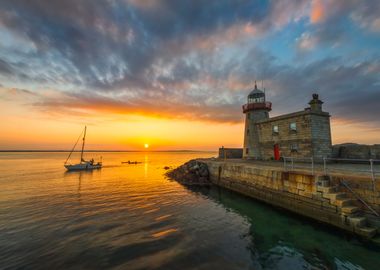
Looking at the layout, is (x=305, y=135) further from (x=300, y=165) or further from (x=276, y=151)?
(x=276, y=151)

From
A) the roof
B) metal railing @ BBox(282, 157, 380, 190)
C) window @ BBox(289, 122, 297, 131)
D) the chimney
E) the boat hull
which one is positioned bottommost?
the boat hull

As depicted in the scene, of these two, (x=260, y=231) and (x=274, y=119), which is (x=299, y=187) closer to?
(x=260, y=231)

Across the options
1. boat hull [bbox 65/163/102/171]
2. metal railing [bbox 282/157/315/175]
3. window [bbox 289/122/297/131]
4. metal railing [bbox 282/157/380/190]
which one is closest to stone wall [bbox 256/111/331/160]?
window [bbox 289/122/297/131]

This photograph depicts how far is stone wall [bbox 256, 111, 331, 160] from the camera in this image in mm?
18969

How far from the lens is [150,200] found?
54.6ft

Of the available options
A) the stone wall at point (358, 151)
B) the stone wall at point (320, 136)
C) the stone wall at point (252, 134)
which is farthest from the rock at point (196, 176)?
the stone wall at point (358, 151)

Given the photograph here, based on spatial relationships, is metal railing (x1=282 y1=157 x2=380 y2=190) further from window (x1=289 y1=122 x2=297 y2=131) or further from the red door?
window (x1=289 y1=122 x2=297 y2=131)

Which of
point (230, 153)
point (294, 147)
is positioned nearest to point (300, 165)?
point (294, 147)

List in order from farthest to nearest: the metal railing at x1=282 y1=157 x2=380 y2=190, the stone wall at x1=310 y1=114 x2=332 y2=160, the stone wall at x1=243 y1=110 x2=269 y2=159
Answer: the stone wall at x1=243 y1=110 x2=269 y2=159 < the stone wall at x1=310 y1=114 x2=332 y2=160 < the metal railing at x1=282 y1=157 x2=380 y2=190

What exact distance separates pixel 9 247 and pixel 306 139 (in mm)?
21705

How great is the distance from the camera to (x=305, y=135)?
19.4 metres

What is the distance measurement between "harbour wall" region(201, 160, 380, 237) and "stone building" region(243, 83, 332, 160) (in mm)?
6486

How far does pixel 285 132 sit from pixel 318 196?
11699 mm

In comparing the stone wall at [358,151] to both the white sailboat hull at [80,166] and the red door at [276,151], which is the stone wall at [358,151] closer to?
the red door at [276,151]
